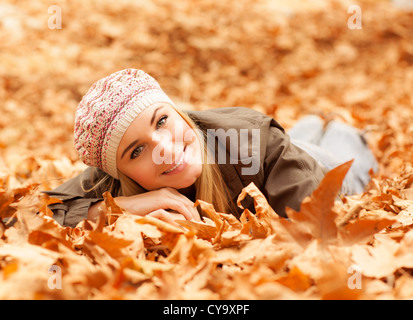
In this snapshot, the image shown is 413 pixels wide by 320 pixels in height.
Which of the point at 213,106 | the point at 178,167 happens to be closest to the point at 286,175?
the point at 178,167

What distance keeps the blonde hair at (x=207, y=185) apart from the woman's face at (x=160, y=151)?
0.05m

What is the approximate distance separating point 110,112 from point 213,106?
7.97ft

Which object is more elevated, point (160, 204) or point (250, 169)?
point (250, 169)

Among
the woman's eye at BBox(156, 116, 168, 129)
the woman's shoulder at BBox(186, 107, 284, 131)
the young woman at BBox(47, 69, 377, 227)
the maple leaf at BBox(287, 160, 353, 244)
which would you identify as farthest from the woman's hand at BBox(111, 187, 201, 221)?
the maple leaf at BBox(287, 160, 353, 244)

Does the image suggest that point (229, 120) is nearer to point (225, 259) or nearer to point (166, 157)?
point (166, 157)

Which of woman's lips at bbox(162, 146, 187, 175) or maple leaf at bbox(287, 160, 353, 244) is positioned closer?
maple leaf at bbox(287, 160, 353, 244)

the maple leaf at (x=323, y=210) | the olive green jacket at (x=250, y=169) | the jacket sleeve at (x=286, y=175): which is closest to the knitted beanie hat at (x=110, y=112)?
the olive green jacket at (x=250, y=169)

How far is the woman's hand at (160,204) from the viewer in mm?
1374

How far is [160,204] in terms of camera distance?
1383mm

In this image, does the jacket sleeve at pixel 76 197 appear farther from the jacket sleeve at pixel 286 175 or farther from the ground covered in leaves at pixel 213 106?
the jacket sleeve at pixel 286 175

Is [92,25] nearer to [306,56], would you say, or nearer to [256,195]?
[306,56]

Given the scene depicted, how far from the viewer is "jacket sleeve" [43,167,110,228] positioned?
145cm

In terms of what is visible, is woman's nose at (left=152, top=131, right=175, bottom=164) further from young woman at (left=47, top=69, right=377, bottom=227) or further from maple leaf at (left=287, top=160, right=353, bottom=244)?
maple leaf at (left=287, top=160, right=353, bottom=244)
